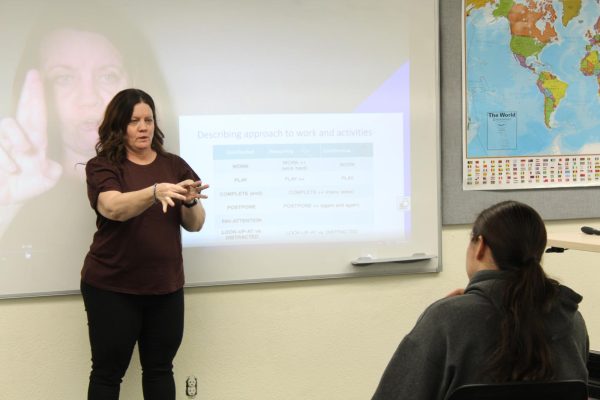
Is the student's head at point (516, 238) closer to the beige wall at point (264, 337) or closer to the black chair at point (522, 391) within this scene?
the black chair at point (522, 391)

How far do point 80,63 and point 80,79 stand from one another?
62mm

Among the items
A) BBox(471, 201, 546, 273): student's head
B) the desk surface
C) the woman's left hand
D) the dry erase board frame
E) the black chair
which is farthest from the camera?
the dry erase board frame

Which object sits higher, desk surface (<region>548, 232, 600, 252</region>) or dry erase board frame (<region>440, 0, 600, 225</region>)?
dry erase board frame (<region>440, 0, 600, 225</region>)

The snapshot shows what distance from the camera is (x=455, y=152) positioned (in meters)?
2.90

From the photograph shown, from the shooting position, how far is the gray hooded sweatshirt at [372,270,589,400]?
4.03 feet

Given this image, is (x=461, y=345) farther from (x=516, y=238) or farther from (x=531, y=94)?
(x=531, y=94)

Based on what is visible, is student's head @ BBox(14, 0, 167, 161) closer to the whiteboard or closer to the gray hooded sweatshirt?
the whiteboard

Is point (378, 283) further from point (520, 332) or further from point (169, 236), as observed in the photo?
point (520, 332)

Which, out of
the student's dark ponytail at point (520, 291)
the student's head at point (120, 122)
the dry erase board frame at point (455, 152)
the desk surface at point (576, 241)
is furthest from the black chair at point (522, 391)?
the dry erase board frame at point (455, 152)

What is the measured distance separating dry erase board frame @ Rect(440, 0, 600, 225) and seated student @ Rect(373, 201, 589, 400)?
1596 millimetres

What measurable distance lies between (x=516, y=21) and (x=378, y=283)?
4.49ft

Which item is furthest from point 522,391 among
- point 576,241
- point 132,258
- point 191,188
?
point 132,258

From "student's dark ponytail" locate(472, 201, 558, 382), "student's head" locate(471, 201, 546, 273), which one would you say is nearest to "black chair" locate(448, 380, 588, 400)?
"student's dark ponytail" locate(472, 201, 558, 382)

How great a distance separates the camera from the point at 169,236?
229 cm
